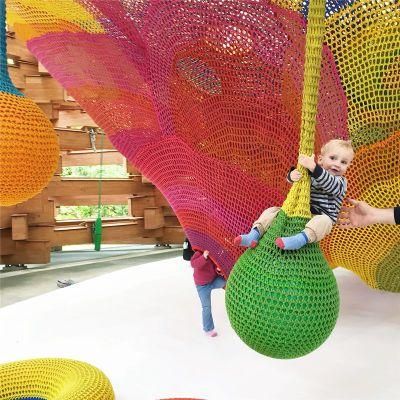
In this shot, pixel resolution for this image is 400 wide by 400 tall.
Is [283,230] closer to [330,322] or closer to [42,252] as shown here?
[330,322]

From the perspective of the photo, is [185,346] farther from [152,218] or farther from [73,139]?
[152,218]

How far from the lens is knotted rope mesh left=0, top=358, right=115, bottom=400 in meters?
1.41

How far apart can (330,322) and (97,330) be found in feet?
3.97

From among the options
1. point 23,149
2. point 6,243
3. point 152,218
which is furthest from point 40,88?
point 23,149

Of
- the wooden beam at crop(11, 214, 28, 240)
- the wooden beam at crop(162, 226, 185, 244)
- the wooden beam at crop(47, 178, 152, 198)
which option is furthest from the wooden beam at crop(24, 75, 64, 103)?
the wooden beam at crop(162, 226, 185, 244)

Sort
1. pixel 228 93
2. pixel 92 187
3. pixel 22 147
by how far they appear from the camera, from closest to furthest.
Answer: pixel 22 147 < pixel 228 93 < pixel 92 187

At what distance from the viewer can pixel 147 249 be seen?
4957mm

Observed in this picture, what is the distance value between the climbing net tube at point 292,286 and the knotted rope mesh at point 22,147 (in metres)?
0.61

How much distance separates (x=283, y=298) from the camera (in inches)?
→ 37.4

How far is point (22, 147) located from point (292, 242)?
2.31 feet

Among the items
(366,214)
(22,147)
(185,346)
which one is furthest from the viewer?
(185,346)

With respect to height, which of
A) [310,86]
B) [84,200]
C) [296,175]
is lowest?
[84,200]

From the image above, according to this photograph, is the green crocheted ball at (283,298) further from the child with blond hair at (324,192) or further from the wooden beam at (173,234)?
the wooden beam at (173,234)

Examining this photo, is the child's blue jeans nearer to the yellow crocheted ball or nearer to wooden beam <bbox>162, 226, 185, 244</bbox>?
the yellow crocheted ball
